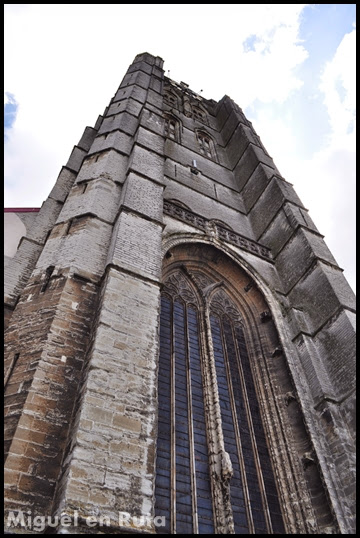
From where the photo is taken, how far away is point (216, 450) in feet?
17.9

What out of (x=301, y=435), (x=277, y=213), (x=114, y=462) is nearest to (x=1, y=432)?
(x=114, y=462)

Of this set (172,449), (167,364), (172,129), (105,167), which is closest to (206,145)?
(172,129)

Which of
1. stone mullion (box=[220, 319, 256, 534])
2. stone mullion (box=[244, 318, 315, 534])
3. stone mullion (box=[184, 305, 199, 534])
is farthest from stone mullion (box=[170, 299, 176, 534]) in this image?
stone mullion (box=[244, 318, 315, 534])

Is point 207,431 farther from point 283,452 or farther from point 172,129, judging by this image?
point 172,129

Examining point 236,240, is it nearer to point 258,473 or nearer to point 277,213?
point 277,213

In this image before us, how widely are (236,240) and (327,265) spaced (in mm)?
2316

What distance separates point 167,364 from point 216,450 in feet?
5.07

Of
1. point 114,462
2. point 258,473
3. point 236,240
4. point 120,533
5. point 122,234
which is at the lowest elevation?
point 120,533

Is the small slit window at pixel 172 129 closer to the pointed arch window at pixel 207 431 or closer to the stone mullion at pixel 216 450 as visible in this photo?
the pointed arch window at pixel 207 431

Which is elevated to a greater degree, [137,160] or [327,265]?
[137,160]

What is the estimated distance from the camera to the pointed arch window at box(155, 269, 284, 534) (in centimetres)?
483

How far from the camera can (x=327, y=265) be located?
28.5 ft

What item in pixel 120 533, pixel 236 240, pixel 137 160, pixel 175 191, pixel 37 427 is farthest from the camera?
pixel 175 191

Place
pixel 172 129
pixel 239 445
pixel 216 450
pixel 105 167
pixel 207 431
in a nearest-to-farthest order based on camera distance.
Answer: pixel 216 450 → pixel 207 431 → pixel 239 445 → pixel 105 167 → pixel 172 129
